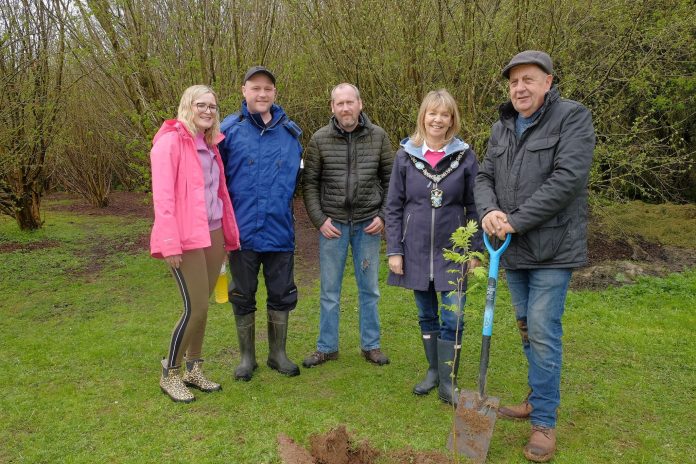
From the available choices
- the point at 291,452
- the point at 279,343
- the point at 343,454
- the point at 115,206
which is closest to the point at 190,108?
the point at 279,343

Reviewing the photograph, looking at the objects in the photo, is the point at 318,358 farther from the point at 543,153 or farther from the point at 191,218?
the point at 543,153

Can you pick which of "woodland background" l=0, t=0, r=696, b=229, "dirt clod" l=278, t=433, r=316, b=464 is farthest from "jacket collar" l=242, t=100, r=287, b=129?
"woodland background" l=0, t=0, r=696, b=229

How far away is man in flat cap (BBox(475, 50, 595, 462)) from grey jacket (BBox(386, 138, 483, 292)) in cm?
43

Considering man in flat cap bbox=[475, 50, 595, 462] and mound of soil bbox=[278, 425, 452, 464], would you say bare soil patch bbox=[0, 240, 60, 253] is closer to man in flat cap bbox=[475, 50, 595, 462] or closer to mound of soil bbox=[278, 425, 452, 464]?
mound of soil bbox=[278, 425, 452, 464]

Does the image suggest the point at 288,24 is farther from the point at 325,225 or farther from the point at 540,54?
the point at 540,54

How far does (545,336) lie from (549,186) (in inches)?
33.0

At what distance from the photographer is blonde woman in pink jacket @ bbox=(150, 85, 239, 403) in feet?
11.9

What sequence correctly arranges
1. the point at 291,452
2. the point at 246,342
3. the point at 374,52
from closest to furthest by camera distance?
the point at 291,452
the point at 246,342
the point at 374,52

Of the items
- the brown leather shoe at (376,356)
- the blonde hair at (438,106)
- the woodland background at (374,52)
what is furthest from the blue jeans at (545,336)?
the woodland background at (374,52)

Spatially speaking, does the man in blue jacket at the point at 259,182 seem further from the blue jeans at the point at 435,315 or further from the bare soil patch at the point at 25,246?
the bare soil patch at the point at 25,246

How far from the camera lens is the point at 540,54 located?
3162 mm

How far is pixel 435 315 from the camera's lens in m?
3.99

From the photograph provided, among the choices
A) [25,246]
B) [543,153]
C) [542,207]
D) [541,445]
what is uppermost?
[543,153]

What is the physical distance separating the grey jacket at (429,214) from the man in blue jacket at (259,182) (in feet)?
2.77
